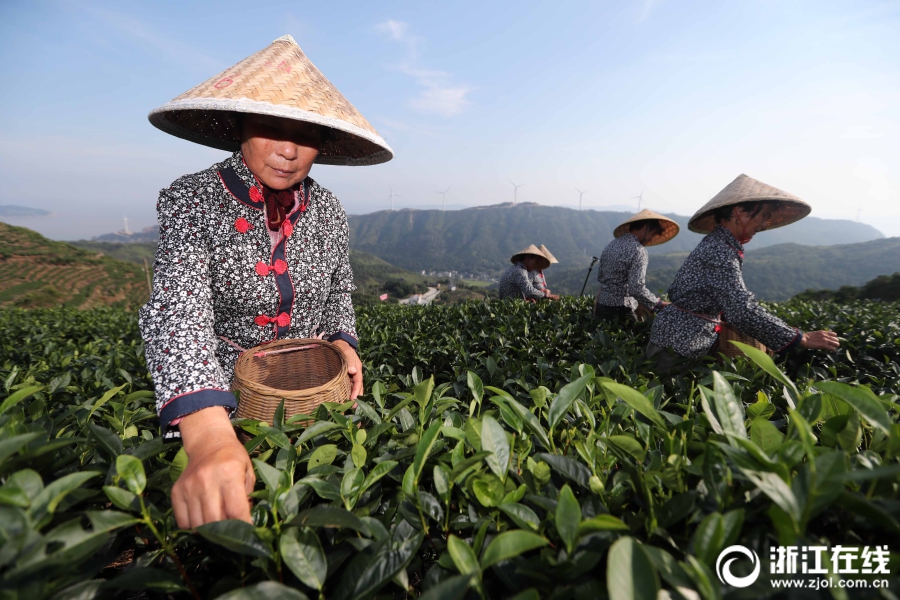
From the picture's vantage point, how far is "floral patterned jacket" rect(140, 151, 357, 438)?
1.26 meters

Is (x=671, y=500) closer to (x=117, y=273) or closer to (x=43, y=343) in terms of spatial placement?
(x=43, y=343)

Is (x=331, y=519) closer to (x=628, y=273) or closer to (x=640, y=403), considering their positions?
(x=640, y=403)

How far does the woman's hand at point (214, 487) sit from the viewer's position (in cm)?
81

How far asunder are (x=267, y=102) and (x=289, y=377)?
1211mm

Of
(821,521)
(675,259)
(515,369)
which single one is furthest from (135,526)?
(675,259)

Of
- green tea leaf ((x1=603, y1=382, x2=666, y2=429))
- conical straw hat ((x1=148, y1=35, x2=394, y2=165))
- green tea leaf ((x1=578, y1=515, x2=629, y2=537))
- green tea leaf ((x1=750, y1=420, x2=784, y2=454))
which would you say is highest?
conical straw hat ((x1=148, y1=35, x2=394, y2=165))

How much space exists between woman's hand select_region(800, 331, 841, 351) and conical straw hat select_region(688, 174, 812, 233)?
1102 millimetres

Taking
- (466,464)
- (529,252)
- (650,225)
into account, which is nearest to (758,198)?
(650,225)

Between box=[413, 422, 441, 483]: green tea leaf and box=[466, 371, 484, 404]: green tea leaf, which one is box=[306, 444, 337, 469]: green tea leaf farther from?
box=[466, 371, 484, 404]: green tea leaf

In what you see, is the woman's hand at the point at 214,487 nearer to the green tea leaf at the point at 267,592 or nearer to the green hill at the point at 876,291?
the green tea leaf at the point at 267,592

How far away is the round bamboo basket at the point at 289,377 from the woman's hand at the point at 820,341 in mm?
3080

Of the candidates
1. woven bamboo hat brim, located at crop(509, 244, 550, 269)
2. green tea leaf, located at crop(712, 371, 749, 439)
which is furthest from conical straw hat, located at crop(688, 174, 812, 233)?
woven bamboo hat brim, located at crop(509, 244, 550, 269)

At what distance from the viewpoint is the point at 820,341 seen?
2.81m

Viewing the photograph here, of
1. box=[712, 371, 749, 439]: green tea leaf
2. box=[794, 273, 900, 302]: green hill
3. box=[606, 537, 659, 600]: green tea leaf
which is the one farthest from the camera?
box=[794, 273, 900, 302]: green hill
